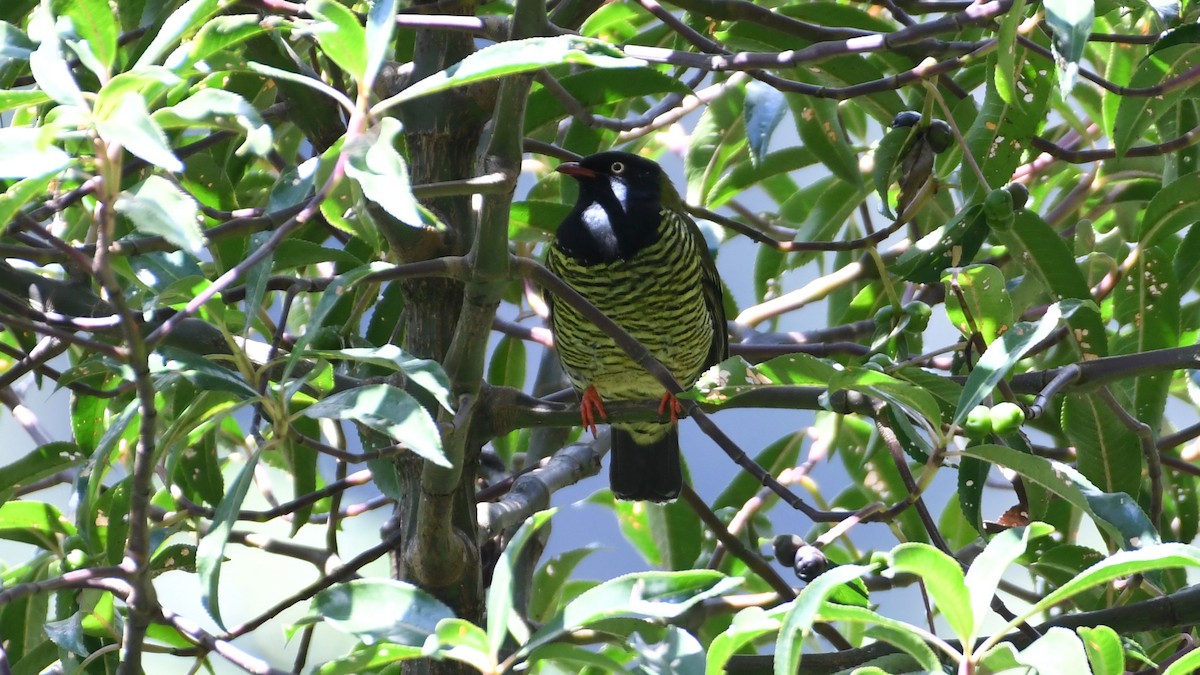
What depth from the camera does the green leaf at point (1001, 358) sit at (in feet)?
4.98

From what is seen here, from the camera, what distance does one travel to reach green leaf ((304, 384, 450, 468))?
4.10 feet

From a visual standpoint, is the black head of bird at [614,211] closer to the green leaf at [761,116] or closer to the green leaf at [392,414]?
the green leaf at [761,116]

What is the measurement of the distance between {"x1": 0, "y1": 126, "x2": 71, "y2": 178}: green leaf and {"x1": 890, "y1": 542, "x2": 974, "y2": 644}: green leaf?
85 cm

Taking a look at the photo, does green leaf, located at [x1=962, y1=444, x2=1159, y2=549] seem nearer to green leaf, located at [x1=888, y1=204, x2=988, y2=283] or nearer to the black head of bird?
green leaf, located at [x1=888, y1=204, x2=988, y2=283]

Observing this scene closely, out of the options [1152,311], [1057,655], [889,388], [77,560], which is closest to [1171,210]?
[1152,311]

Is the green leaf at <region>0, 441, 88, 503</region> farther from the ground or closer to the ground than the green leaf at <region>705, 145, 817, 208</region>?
closer to the ground

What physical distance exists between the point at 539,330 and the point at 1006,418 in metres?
1.58

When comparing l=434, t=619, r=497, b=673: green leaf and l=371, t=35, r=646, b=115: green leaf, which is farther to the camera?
l=434, t=619, r=497, b=673: green leaf

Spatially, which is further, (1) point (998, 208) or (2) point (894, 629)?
(1) point (998, 208)

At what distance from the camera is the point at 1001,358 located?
1.56m

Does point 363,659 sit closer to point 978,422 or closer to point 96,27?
point 96,27

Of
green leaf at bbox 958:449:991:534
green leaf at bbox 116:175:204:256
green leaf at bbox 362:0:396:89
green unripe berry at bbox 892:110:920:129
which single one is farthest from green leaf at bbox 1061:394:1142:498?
green leaf at bbox 116:175:204:256

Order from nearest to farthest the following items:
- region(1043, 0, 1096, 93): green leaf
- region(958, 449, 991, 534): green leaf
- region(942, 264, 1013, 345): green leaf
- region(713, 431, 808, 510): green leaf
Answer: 1. region(1043, 0, 1096, 93): green leaf
2. region(942, 264, 1013, 345): green leaf
3. region(958, 449, 991, 534): green leaf
4. region(713, 431, 808, 510): green leaf

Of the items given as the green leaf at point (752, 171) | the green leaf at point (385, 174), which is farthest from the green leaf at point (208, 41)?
the green leaf at point (752, 171)
